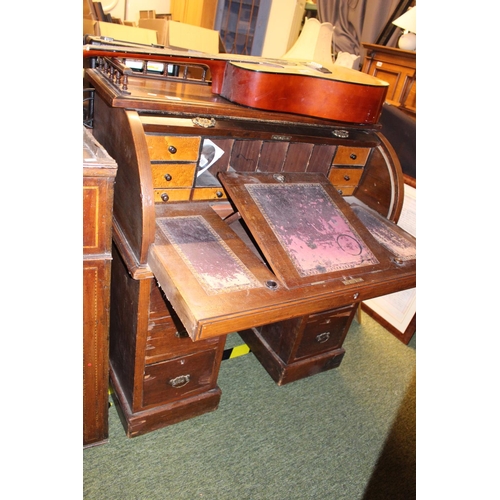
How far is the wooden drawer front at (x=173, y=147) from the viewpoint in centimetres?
153

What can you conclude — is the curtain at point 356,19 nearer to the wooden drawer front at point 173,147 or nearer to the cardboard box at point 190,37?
the cardboard box at point 190,37

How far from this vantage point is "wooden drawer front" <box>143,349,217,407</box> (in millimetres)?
1782

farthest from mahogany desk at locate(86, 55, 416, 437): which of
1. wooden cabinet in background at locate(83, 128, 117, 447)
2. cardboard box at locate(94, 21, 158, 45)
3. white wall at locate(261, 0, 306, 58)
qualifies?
white wall at locate(261, 0, 306, 58)

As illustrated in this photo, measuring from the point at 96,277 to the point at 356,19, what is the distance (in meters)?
4.08

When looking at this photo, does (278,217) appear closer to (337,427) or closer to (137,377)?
(137,377)

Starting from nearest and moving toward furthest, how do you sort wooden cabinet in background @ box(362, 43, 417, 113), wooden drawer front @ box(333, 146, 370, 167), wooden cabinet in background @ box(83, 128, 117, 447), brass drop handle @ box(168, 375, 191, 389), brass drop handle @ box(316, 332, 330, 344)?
wooden cabinet in background @ box(83, 128, 117, 447) < brass drop handle @ box(168, 375, 191, 389) < wooden drawer front @ box(333, 146, 370, 167) < brass drop handle @ box(316, 332, 330, 344) < wooden cabinet in background @ box(362, 43, 417, 113)

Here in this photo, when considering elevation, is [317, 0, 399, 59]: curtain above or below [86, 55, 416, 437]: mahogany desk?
above

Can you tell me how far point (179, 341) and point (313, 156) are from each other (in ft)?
3.78

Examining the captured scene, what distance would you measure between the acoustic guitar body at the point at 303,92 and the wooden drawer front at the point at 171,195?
18.0 inches

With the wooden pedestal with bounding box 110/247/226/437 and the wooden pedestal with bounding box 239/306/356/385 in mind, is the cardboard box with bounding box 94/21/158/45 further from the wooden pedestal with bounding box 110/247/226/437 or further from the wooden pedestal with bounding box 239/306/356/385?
the wooden pedestal with bounding box 239/306/356/385

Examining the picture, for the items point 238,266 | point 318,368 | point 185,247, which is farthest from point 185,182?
point 318,368

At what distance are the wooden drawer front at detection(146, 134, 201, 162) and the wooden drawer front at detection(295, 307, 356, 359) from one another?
1122 millimetres

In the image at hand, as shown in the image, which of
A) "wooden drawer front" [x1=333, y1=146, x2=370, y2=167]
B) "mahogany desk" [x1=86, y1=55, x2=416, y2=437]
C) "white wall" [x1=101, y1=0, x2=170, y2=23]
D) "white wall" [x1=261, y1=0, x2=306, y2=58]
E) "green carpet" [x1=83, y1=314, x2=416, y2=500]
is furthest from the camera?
"white wall" [x1=101, y1=0, x2=170, y2=23]

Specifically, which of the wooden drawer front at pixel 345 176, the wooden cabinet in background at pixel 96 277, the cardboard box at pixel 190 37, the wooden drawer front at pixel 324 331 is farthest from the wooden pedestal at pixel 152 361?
the cardboard box at pixel 190 37
